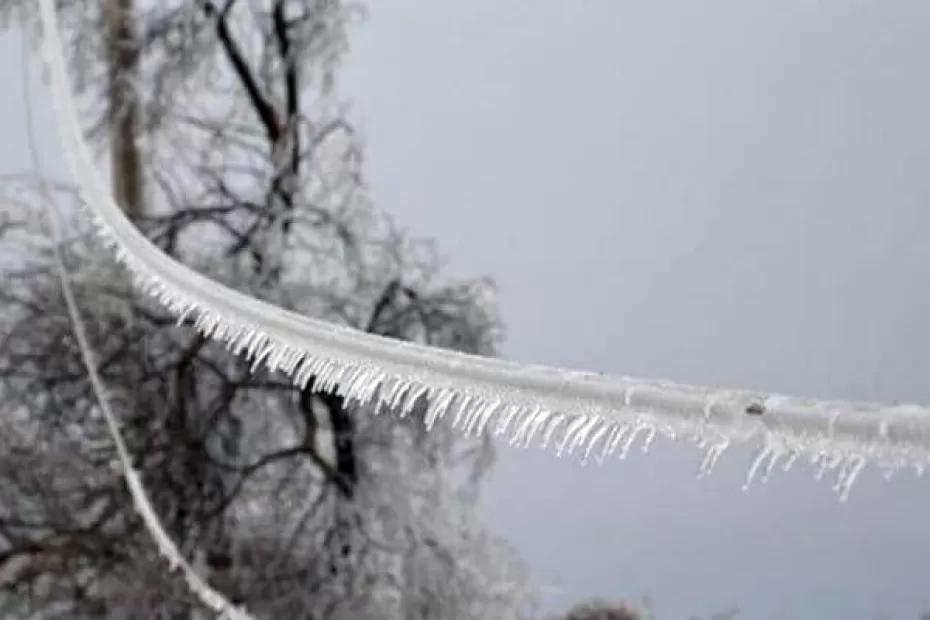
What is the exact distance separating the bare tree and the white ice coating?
75 centimetres

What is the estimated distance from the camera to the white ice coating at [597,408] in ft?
0.91

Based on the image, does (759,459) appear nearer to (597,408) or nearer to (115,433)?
(597,408)

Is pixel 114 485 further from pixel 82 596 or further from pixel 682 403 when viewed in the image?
pixel 682 403

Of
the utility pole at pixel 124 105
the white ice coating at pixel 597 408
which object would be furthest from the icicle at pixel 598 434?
the utility pole at pixel 124 105

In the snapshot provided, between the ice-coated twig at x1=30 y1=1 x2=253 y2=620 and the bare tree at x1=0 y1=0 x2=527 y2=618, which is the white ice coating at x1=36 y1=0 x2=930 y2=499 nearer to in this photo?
the ice-coated twig at x1=30 y1=1 x2=253 y2=620

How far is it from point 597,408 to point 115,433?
84 centimetres

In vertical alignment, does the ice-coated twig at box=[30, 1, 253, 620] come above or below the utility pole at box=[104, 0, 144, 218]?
below

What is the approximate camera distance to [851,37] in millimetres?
1925

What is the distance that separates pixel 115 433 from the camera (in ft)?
3.70

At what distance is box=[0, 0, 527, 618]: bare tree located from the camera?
1282 millimetres

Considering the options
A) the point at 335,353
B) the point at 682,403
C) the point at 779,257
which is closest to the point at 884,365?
the point at 779,257

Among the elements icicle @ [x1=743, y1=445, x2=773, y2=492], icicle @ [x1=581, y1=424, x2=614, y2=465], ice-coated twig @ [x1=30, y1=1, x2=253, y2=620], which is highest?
icicle @ [x1=743, y1=445, x2=773, y2=492]

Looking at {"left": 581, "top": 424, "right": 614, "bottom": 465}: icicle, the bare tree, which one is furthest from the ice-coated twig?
{"left": 581, "top": 424, "right": 614, "bottom": 465}: icicle

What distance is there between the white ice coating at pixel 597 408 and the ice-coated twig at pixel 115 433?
1.53 ft
